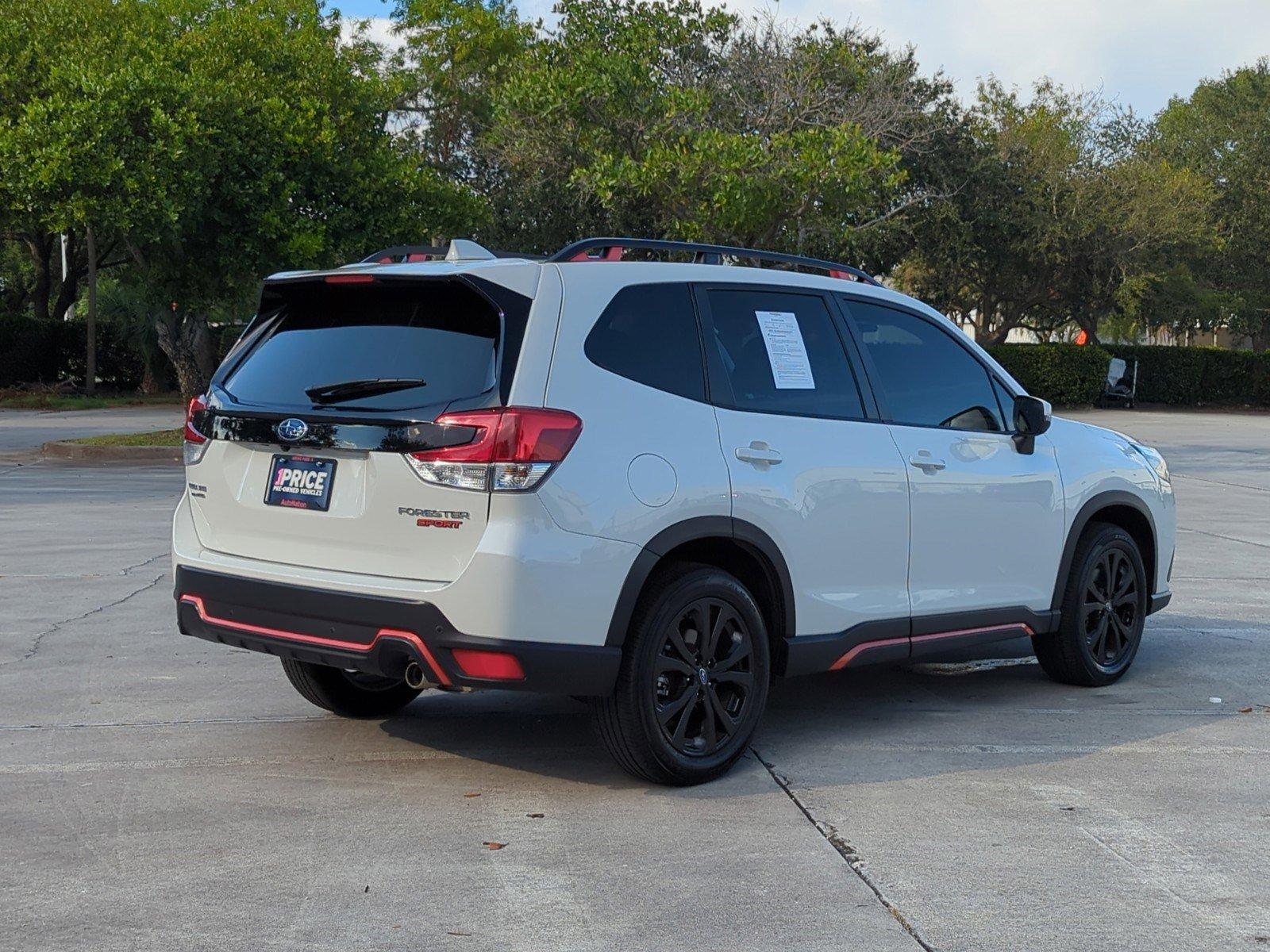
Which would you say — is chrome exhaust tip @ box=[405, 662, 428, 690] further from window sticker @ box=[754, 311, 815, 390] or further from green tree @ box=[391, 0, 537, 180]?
green tree @ box=[391, 0, 537, 180]

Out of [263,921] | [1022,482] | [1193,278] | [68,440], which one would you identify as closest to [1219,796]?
[1022,482]

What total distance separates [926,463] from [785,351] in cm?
81

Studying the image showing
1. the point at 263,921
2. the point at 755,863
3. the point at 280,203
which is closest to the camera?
the point at 263,921

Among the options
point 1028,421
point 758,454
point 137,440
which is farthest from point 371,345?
point 137,440

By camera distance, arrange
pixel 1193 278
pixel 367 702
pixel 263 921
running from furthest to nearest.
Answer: pixel 1193 278 < pixel 367 702 < pixel 263 921

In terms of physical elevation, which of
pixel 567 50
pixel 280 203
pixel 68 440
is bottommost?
pixel 68 440

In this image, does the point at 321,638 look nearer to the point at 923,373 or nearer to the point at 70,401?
the point at 923,373

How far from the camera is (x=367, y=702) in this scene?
646cm

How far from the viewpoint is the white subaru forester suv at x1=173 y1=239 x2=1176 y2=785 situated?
16.1 feet

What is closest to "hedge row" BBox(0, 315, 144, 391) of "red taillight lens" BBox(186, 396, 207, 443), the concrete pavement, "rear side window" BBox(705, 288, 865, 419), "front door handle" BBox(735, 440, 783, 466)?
the concrete pavement

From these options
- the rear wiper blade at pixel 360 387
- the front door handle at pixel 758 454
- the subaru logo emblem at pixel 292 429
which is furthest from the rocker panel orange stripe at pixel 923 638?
the subaru logo emblem at pixel 292 429

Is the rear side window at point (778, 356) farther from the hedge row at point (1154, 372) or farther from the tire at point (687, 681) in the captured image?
the hedge row at point (1154, 372)

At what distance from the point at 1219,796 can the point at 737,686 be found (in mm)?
1742

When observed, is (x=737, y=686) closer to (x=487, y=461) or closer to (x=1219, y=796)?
(x=487, y=461)
